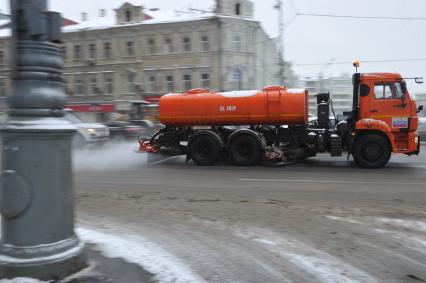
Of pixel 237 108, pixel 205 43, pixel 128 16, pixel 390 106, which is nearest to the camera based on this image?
pixel 390 106

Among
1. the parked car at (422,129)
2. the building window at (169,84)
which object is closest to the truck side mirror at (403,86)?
the parked car at (422,129)

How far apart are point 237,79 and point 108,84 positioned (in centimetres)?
1470

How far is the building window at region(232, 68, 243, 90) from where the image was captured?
45703mm

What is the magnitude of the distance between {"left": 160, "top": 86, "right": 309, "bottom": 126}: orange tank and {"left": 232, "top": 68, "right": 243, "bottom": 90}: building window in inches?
1229

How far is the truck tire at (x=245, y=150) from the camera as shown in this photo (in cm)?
1406

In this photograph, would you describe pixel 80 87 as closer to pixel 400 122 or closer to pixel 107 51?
pixel 107 51

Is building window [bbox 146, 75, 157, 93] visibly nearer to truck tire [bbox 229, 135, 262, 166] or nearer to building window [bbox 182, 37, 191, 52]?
building window [bbox 182, 37, 191, 52]

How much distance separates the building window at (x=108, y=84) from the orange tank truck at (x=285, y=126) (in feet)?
120

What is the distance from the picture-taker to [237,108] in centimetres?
1411

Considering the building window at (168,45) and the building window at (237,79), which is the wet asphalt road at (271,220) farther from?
the building window at (168,45)

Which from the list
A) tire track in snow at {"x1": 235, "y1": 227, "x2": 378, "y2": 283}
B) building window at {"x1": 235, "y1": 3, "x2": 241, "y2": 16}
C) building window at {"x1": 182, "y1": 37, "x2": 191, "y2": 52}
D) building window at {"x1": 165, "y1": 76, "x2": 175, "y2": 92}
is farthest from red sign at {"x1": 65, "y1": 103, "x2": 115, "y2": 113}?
tire track in snow at {"x1": 235, "y1": 227, "x2": 378, "y2": 283}

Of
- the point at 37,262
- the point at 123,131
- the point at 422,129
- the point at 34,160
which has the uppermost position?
the point at 34,160

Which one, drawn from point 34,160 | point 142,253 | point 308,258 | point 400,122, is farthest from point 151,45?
Answer: point 34,160

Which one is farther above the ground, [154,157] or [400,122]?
[400,122]
